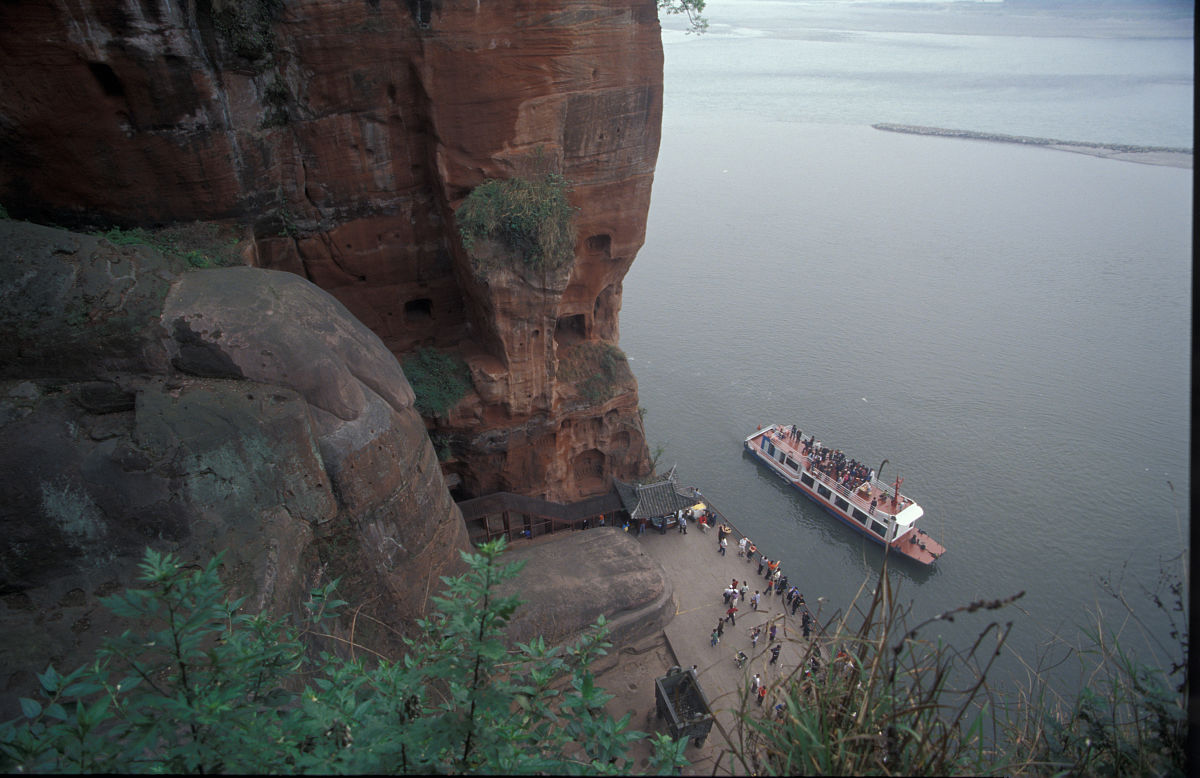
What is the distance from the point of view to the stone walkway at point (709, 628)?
13.0 metres

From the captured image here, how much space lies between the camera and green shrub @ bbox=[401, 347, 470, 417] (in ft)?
51.2

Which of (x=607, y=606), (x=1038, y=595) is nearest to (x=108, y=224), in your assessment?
(x=607, y=606)

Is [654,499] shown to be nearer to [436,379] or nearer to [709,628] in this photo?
[709,628]

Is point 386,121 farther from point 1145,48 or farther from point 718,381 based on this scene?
point 1145,48

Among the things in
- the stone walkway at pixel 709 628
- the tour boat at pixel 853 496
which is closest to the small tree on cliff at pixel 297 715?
the stone walkway at pixel 709 628

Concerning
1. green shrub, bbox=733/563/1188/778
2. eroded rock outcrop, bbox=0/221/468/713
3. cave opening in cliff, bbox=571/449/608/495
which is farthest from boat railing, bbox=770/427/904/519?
green shrub, bbox=733/563/1188/778

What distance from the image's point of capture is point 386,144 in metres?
14.2

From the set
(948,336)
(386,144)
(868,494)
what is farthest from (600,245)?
(948,336)

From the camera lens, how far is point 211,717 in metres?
3.06

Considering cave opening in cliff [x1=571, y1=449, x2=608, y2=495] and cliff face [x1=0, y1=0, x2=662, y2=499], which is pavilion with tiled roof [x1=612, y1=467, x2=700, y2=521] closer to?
cave opening in cliff [x1=571, y1=449, x2=608, y2=495]

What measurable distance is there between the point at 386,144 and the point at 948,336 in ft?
83.5

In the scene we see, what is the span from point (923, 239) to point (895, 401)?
17067 millimetres

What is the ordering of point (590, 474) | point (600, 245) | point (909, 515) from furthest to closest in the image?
point (909, 515) → point (590, 474) → point (600, 245)

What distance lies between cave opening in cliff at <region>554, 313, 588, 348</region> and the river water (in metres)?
7.94
